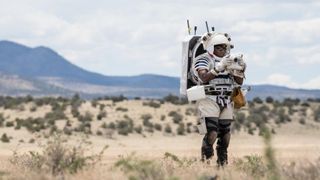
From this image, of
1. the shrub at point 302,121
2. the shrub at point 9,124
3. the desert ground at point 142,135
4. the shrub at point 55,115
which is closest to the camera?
the desert ground at point 142,135

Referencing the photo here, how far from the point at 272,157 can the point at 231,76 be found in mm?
5102

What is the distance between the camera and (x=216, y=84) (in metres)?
13.2

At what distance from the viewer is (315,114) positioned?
4831 centimetres

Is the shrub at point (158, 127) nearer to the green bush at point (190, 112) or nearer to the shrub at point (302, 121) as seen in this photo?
the green bush at point (190, 112)

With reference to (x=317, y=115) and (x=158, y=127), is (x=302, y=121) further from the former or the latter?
(x=158, y=127)

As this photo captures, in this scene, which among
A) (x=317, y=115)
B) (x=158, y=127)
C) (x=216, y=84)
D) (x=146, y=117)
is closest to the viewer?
(x=216, y=84)

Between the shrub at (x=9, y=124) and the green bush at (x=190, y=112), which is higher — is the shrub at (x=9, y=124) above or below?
below

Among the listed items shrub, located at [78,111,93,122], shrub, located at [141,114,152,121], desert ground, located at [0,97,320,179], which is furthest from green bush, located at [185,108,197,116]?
shrub, located at [78,111,93,122]

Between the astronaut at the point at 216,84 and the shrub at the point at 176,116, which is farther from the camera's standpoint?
the shrub at the point at 176,116

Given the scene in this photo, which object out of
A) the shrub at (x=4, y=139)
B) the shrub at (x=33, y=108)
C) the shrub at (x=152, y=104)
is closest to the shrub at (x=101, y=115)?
the shrub at (x=33, y=108)

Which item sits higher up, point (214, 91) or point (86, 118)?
point (214, 91)

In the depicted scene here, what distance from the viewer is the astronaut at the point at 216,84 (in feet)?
43.0

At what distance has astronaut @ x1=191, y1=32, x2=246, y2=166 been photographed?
13109mm

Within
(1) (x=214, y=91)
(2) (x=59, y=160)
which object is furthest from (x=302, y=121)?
(2) (x=59, y=160)
